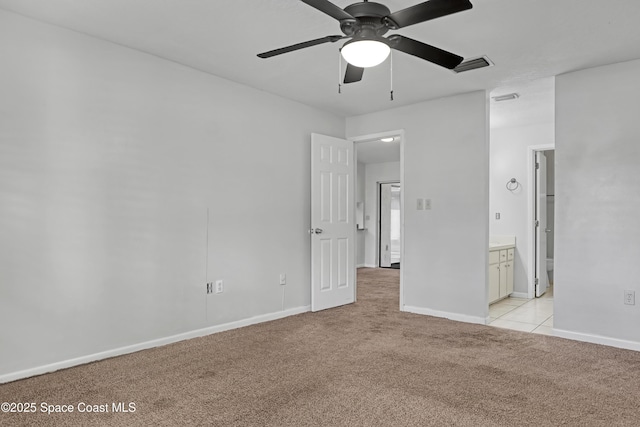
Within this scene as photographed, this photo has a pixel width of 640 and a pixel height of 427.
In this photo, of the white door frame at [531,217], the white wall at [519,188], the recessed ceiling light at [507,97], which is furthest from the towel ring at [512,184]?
the recessed ceiling light at [507,97]

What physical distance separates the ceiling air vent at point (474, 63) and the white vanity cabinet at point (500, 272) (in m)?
2.28

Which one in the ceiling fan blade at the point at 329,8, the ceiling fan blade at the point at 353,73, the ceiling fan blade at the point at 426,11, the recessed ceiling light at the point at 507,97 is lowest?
the ceiling fan blade at the point at 353,73

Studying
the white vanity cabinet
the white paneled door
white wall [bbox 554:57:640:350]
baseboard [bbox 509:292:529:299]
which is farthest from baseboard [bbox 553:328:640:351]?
the white paneled door

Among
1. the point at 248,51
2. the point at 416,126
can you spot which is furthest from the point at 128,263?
the point at 416,126

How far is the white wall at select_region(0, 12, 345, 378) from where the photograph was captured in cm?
275

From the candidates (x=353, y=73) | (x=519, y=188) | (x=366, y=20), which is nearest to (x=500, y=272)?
(x=519, y=188)

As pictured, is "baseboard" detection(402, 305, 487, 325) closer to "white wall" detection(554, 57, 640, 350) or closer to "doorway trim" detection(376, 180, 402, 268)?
"white wall" detection(554, 57, 640, 350)

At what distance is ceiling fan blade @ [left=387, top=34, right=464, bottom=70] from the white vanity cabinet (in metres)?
3.23

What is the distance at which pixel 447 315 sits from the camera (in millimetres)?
4465

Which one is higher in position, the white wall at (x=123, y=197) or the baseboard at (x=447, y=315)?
the white wall at (x=123, y=197)

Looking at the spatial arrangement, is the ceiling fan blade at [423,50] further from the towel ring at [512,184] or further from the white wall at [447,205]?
the towel ring at [512,184]

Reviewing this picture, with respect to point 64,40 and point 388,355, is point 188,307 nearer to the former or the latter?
point 388,355

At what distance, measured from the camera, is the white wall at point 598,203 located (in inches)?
136

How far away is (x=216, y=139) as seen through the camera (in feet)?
12.8
